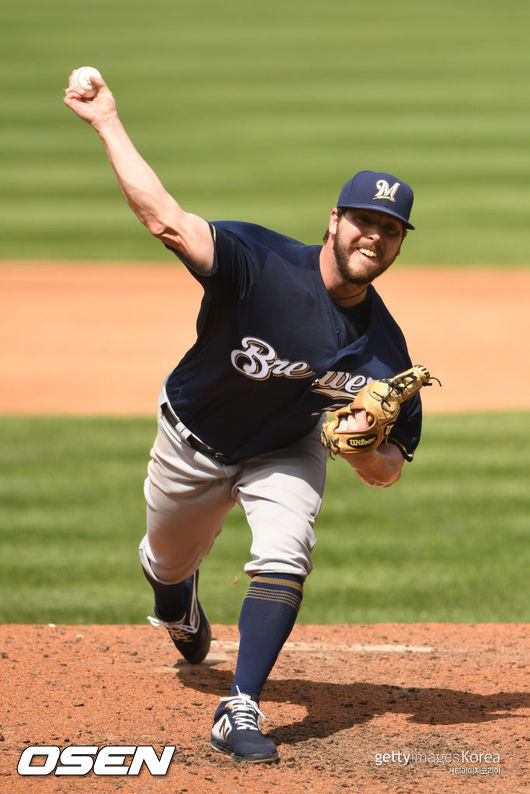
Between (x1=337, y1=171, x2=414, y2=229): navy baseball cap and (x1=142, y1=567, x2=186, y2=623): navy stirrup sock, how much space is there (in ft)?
5.66

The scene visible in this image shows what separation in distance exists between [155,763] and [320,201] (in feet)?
50.1

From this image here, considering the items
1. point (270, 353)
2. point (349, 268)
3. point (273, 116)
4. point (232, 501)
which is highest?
point (273, 116)

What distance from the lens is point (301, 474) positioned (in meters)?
4.05

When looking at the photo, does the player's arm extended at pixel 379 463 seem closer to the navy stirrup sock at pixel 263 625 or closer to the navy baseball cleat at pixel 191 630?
the navy stirrup sock at pixel 263 625

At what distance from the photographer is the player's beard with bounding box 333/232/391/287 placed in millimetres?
3824

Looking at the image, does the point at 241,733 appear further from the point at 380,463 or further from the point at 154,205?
the point at 154,205

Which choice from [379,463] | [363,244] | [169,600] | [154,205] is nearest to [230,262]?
[154,205]

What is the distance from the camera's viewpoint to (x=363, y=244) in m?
3.84

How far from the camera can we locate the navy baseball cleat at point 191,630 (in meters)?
4.68

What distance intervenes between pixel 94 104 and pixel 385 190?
993 mm

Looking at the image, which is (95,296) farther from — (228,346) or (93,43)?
(93,43)

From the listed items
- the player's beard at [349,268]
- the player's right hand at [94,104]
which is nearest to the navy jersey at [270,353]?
the player's beard at [349,268]

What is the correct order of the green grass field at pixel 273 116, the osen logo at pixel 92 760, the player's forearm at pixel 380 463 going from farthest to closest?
1. the green grass field at pixel 273 116
2. the player's forearm at pixel 380 463
3. the osen logo at pixel 92 760

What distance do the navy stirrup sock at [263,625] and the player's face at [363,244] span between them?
3.41ft
